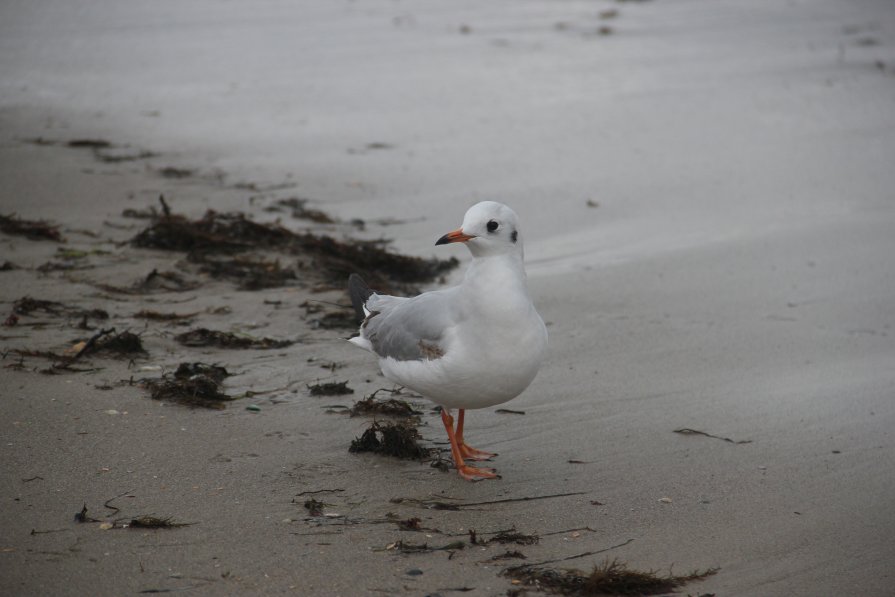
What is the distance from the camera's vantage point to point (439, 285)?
641cm

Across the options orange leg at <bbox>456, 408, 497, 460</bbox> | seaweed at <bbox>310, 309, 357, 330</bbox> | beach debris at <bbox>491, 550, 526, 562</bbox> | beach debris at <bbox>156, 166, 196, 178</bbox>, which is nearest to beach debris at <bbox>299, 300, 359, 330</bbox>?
seaweed at <bbox>310, 309, 357, 330</bbox>

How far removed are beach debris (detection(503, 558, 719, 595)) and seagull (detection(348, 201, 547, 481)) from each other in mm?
879

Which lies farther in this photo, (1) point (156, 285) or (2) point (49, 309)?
(1) point (156, 285)

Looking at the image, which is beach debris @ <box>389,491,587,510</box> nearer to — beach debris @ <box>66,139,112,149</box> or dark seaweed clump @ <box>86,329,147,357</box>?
dark seaweed clump @ <box>86,329,147,357</box>

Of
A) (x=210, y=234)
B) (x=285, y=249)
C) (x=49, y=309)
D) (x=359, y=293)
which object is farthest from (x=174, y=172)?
(x=359, y=293)

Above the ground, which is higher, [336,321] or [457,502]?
[336,321]

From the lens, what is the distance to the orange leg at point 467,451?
4.30m

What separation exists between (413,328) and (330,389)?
78 centimetres

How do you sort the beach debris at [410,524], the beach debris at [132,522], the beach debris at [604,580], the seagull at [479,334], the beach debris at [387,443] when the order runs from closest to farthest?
the beach debris at [604,580]
the beach debris at [132,522]
the beach debris at [410,524]
the seagull at [479,334]
the beach debris at [387,443]

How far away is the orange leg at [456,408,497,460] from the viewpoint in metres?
4.30

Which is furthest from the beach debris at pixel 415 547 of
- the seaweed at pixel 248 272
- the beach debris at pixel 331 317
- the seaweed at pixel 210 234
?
the seaweed at pixel 210 234

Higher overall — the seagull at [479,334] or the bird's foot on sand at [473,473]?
the seagull at [479,334]

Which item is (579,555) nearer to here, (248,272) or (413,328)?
(413,328)

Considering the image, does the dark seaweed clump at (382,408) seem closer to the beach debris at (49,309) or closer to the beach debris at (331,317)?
the beach debris at (331,317)
